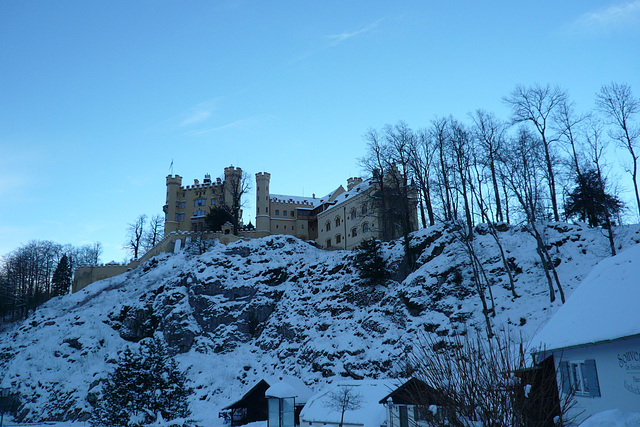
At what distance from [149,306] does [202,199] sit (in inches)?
1137

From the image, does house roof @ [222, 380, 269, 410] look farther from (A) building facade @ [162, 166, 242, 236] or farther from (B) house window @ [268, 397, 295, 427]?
(A) building facade @ [162, 166, 242, 236]

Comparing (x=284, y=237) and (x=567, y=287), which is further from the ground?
(x=284, y=237)

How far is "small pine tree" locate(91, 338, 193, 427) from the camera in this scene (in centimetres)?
3103

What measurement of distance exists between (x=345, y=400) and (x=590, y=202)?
29.3 meters

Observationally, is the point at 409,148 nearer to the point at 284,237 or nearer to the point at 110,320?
the point at 284,237

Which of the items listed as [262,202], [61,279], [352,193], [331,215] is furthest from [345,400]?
[61,279]

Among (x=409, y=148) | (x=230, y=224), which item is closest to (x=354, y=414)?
(x=409, y=148)

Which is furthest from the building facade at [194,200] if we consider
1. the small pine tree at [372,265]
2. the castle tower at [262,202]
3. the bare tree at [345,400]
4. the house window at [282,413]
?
the bare tree at [345,400]

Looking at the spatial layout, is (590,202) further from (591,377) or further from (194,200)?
(194,200)

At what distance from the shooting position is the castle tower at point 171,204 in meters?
77.4

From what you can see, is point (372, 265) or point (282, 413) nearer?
point (282, 413)

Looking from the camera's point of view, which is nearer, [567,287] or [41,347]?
[567,287]

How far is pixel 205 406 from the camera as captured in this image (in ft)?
130

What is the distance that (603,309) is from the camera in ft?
46.4
